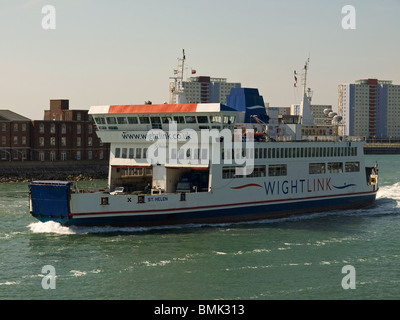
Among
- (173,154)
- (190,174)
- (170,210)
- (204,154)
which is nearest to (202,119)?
(204,154)

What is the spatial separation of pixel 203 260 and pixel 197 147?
34.2ft

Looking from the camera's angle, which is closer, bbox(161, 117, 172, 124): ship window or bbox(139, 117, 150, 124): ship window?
bbox(161, 117, 172, 124): ship window

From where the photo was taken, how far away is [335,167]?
4656 cm

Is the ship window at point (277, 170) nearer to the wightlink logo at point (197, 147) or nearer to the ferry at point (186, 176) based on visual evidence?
the ferry at point (186, 176)

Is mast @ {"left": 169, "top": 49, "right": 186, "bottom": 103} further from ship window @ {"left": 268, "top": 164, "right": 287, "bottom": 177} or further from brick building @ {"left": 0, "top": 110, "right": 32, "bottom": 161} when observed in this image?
brick building @ {"left": 0, "top": 110, "right": 32, "bottom": 161}

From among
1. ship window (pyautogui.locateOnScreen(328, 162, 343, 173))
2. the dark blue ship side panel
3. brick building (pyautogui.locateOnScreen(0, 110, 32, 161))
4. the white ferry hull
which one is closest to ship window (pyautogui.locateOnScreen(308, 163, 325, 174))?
ship window (pyautogui.locateOnScreen(328, 162, 343, 173))

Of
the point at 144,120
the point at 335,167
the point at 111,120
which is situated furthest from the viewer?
the point at 335,167

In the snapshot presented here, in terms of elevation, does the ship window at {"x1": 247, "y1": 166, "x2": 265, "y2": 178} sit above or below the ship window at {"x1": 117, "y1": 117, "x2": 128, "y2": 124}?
below

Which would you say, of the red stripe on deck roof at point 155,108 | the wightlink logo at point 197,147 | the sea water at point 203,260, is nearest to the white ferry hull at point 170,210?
the sea water at point 203,260

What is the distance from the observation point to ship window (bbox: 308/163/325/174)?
44281 mm

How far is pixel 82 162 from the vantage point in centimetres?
8450

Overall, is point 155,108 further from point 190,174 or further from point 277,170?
point 277,170

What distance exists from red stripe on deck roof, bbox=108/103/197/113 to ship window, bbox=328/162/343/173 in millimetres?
13630

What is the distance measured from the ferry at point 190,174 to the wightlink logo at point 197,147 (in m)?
0.06
